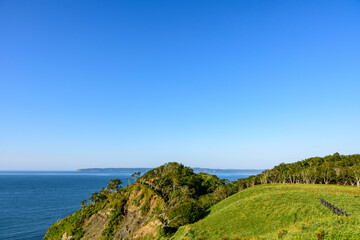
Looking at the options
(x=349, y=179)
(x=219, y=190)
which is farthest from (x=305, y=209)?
(x=349, y=179)

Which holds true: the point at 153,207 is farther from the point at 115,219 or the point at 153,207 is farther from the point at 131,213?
the point at 115,219

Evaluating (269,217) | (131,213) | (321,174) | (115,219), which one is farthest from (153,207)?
(321,174)

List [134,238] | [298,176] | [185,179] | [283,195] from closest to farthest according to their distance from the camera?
[283,195] → [134,238] → [298,176] → [185,179]

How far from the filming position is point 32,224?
278 feet

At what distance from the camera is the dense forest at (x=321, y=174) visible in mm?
70500

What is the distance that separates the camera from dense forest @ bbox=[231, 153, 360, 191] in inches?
2776

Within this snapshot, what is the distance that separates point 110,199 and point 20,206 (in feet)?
268

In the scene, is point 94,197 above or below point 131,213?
above

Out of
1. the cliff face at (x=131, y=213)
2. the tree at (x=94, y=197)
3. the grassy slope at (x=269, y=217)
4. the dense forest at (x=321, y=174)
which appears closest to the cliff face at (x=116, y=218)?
the cliff face at (x=131, y=213)

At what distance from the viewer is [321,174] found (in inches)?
2985

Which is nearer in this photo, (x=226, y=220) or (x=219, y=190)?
(x=226, y=220)

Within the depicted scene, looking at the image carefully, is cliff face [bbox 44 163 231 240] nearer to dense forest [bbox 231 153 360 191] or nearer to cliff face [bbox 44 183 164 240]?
cliff face [bbox 44 183 164 240]

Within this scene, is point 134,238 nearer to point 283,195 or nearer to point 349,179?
point 283,195

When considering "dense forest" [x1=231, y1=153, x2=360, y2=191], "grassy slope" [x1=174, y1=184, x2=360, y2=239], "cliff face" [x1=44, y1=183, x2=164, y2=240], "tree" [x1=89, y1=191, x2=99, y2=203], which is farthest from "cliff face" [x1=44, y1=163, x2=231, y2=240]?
"dense forest" [x1=231, y1=153, x2=360, y2=191]
